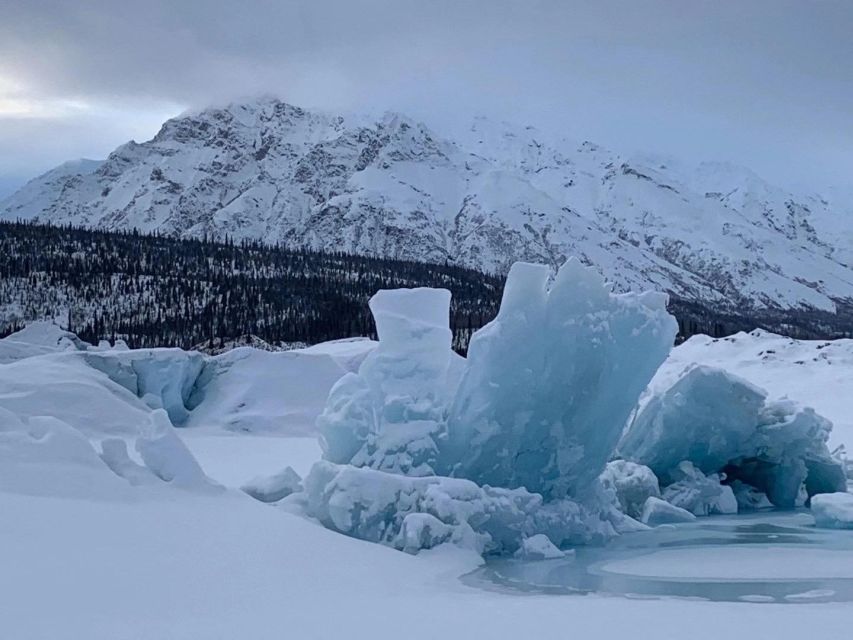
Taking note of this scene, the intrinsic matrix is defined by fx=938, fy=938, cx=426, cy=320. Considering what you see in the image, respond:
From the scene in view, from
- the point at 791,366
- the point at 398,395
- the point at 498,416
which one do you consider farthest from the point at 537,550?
the point at 791,366

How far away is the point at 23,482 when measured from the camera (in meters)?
8.45

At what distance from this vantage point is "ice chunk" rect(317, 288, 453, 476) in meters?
12.3

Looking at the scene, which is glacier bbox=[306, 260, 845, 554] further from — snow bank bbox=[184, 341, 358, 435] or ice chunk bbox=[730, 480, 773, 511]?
snow bank bbox=[184, 341, 358, 435]

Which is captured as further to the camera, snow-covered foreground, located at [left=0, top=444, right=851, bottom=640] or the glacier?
the glacier

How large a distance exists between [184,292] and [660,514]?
289 ft

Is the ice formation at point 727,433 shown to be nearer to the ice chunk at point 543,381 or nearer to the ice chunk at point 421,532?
the ice chunk at point 543,381

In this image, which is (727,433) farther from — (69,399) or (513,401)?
(69,399)

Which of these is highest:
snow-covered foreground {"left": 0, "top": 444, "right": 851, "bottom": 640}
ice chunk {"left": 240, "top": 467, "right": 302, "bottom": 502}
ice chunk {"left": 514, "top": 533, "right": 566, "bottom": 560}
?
snow-covered foreground {"left": 0, "top": 444, "right": 851, "bottom": 640}

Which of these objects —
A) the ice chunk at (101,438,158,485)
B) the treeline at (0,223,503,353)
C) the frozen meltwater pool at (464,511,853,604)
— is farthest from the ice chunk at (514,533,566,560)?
the treeline at (0,223,503,353)

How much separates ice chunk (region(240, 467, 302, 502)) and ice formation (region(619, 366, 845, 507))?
23.8ft

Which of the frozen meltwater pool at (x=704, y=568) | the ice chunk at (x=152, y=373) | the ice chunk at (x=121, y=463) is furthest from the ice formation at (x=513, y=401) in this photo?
the ice chunk at (x=152, y=373)

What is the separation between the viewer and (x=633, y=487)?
51.0 feet

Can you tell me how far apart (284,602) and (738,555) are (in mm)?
6750

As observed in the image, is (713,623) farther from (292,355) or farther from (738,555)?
(292,355)
